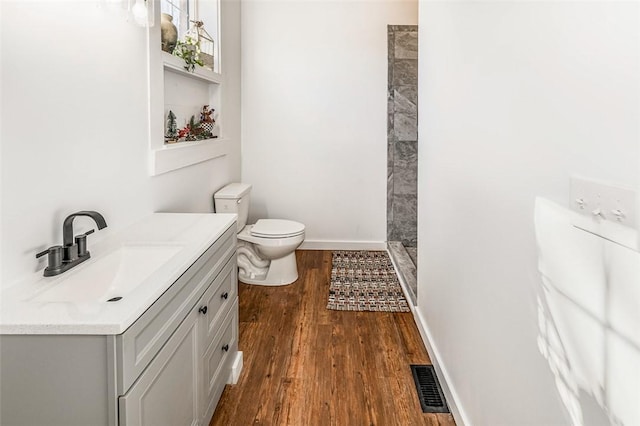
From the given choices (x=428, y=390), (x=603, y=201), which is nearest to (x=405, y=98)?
(x=428, y=390)

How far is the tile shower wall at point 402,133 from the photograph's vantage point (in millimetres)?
4531

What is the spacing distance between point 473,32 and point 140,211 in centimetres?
163

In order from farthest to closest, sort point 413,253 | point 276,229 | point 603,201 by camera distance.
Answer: point 413,253 → point 276,229 → point 603,201

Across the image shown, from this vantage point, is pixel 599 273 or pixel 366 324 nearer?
pixel 599 273

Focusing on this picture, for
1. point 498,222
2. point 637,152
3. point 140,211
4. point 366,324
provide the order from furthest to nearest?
point 366,324
point 140,211
point 498,222
point 637,152

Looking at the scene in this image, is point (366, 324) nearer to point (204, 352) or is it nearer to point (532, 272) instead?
Result: point (204, 352)

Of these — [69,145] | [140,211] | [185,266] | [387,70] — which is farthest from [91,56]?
[387,70]

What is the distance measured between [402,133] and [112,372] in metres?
3.90

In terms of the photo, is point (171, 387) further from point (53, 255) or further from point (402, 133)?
point (402, 133)

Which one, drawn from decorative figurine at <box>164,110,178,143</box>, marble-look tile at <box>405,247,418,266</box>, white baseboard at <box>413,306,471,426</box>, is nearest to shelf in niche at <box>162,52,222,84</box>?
decorative figurine at <box>164,110,178,143</box>

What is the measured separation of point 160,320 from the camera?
4.47 feet

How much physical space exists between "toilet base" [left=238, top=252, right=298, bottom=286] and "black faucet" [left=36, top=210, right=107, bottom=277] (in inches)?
85.5

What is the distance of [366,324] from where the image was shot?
305 centimetres

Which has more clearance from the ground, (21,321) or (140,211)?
(140,211)
